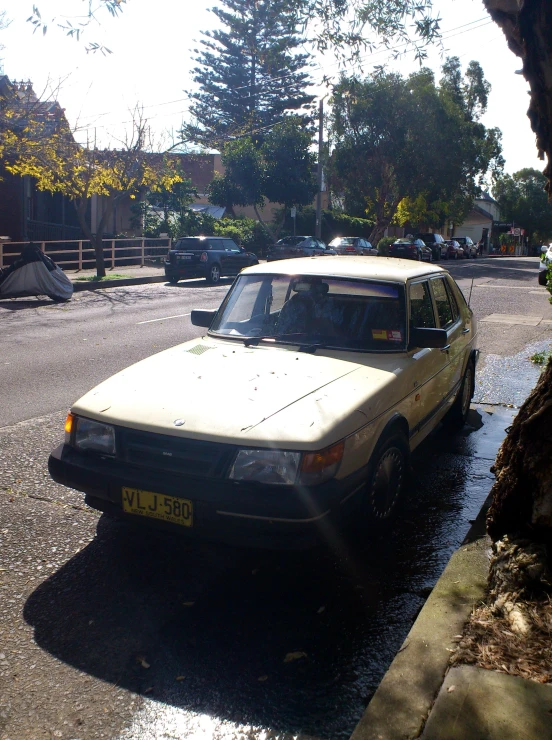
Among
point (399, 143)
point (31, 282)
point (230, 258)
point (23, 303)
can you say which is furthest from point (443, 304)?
point (399, 143)

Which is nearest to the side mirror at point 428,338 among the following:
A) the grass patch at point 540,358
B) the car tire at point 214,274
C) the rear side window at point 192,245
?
the grass patch at point 540,358

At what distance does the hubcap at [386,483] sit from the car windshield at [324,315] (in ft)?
2.66

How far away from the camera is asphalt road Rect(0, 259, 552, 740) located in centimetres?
297

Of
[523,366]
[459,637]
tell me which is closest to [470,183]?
[523,366]

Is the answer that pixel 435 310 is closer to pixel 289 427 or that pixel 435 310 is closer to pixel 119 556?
pixel 289 427

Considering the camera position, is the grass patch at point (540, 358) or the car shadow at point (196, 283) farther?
the car shadow at point (196, 283)

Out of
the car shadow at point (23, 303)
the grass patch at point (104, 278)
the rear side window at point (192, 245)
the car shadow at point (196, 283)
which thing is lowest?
the car shadow at point (23, 303)

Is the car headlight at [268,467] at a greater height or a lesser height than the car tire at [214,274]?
greater

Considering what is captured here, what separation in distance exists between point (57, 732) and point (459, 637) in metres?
1.60

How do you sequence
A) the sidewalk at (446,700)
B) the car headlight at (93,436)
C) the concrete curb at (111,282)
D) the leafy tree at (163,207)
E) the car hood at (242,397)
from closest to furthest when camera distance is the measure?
1. the sidewalk at (446,700)
2. the car hood at (242,397)
3. the car headlight at (93,436)
4. the concrete curb at (111,282)
5. the leafy tree at (163,207)

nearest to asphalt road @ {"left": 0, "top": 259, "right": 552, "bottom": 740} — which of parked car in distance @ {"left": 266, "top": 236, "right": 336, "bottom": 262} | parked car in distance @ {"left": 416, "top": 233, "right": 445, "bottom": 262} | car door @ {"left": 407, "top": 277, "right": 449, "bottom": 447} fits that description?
car door @ {"left": 407, "top": 277, "right": 449, "bottom": 447}

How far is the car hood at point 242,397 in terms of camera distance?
12.6 feet

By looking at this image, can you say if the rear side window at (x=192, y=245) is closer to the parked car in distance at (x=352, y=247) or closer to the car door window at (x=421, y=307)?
the parked car in distance at (x=352, y=247)

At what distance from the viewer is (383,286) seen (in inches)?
213
